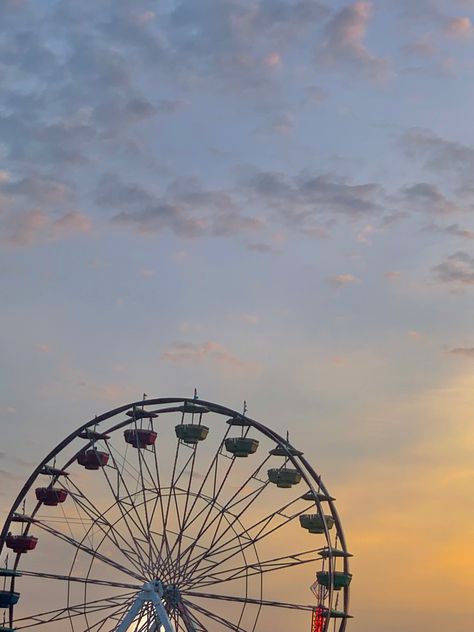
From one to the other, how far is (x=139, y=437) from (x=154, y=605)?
9.04 m

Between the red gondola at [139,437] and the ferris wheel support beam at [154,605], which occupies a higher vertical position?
the red gondola at [139,437]

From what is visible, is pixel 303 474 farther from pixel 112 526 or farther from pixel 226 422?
pixel 112 526

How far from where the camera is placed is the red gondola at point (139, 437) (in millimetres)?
69375

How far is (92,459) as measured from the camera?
70750mm

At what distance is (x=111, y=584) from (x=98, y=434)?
24.1ft

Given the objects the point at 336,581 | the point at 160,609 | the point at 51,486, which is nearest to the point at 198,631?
the point at 160,609

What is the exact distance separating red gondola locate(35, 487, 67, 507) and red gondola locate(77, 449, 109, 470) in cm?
166

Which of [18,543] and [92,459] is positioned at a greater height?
[92,459]

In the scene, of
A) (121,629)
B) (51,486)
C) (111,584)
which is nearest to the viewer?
(121,629)

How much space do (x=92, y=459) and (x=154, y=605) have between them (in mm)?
9729

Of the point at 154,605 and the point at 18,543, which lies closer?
the point at 154,605

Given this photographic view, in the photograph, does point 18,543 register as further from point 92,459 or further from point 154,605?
point 154,605

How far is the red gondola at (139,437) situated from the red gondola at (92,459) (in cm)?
173

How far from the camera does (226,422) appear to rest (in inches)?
2699
